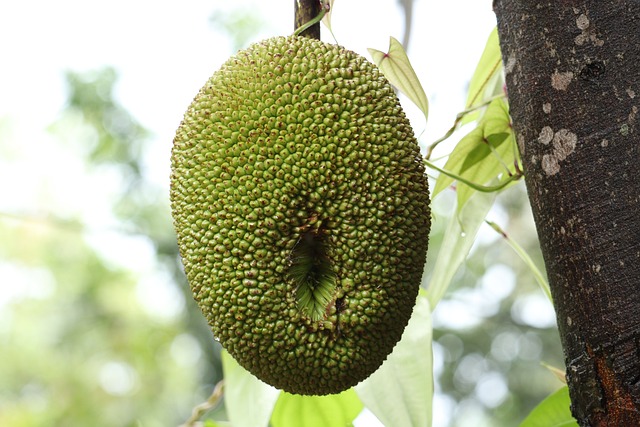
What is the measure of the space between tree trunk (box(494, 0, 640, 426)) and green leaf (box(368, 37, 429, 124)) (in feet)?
0.58

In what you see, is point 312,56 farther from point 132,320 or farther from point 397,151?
point 132,320

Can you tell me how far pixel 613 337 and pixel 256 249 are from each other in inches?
12.0

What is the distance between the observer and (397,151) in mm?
715

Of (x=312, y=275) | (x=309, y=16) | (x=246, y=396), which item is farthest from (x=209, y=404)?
(x=309, y=16)

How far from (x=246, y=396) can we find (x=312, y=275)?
11.9 inches

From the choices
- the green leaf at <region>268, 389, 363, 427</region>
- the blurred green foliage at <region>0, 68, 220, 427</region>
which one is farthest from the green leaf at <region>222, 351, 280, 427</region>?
the blurred green foliage at <region>0, 68, 220, 427</region>

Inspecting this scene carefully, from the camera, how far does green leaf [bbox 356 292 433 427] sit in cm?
88

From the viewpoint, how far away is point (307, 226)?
706mm

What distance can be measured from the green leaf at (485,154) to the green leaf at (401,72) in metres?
A: 0.07

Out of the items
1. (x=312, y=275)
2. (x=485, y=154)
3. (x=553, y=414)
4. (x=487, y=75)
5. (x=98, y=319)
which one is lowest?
(x=553, y=414)

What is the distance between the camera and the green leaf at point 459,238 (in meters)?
0.93

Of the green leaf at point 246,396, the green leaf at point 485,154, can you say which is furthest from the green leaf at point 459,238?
the green leaf at point 246,396

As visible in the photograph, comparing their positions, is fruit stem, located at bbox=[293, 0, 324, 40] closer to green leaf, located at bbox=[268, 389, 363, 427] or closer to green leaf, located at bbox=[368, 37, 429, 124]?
green leaf, located at bbox=[368, 37, 429, 124]

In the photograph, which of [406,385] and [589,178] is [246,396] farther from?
[589,178]
